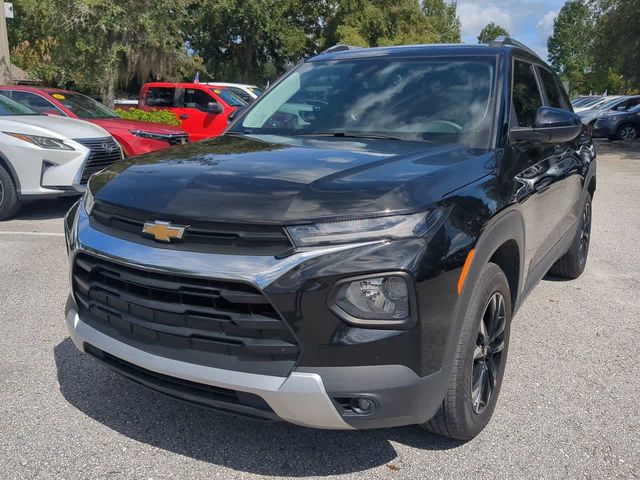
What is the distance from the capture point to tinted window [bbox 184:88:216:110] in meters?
15.0

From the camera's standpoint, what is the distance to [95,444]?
2797 mm

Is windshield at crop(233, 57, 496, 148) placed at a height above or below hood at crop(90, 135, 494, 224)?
above

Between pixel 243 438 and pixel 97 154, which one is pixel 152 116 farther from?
pixel 243 438

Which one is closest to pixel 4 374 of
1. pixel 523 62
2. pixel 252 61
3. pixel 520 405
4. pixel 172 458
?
pixel 172 458

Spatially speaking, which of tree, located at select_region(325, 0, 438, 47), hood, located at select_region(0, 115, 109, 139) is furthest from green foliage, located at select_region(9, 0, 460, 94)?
hood, located at select_region(0, 115, 109, 139)

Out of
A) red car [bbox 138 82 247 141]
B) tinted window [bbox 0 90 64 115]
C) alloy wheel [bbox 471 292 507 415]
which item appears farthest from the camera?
red car [bbox 138 82 247 141]

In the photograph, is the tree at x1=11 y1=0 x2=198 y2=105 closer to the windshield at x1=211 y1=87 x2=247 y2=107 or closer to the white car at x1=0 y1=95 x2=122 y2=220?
the windshield at x1=211 y1=87 x2=247 y2=107

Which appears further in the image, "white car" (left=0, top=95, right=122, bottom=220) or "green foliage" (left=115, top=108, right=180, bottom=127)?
"green foliage" (left=115, top=108, right=180, bottom=127)

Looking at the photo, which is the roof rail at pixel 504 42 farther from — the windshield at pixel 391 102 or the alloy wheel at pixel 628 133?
the alloy wheel at pixel 628 133

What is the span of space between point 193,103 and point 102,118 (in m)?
5.57

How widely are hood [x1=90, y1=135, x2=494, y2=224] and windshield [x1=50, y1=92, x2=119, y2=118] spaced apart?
23.9 feet

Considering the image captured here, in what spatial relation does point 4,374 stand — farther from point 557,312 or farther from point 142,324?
point 557,312

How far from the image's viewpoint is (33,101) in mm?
9523

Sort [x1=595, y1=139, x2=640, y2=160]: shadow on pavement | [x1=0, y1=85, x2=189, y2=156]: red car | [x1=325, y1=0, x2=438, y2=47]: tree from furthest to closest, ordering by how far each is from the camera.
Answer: [x1=325, y1=0, x2=438, y2=47]: tree, [x1=595, y1=139, x2=640, y2=160]: shadow on pavement, [x1=0, y1=85, x2=189, y2=156]: red car
